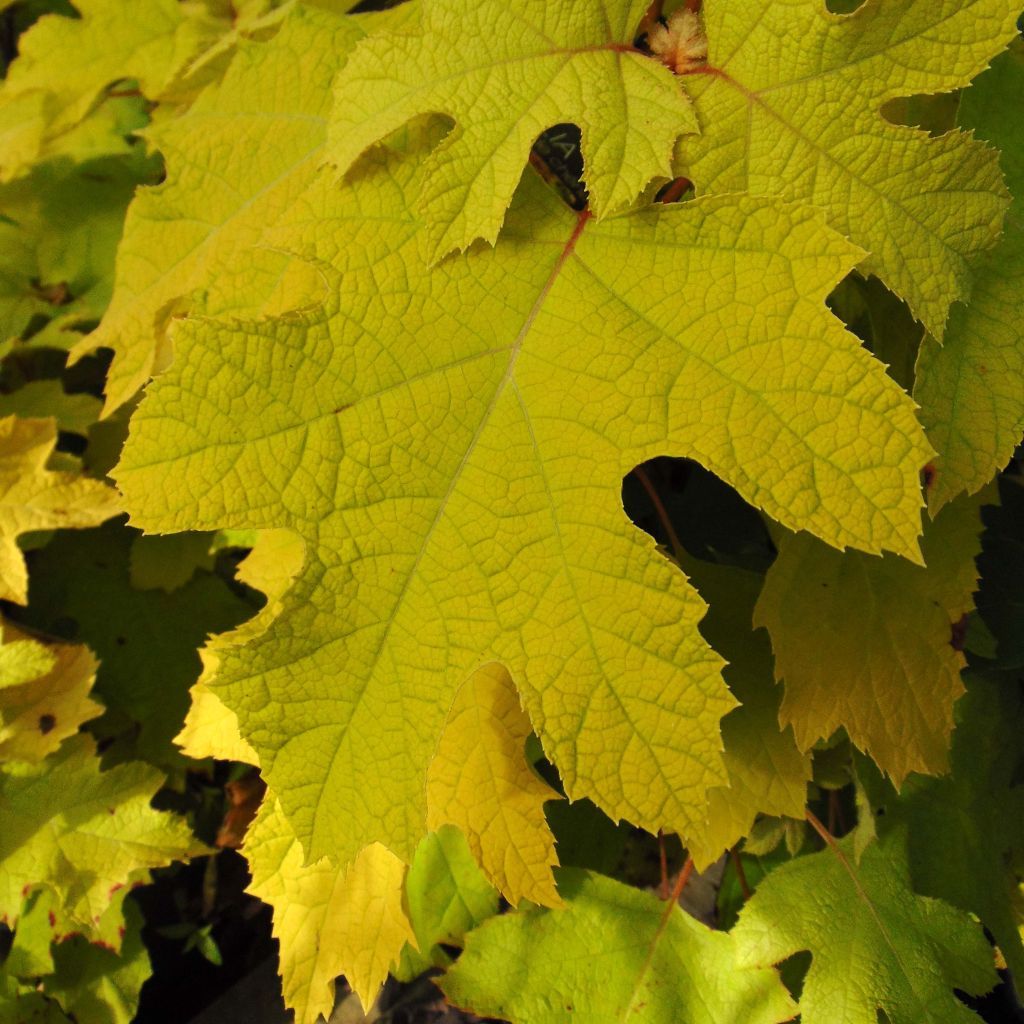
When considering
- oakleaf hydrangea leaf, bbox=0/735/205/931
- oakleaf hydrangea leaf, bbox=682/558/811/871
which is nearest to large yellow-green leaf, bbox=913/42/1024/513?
oakleaf hydrangea leaf, bbox=682/558/811/871

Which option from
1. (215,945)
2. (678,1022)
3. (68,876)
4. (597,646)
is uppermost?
(597,646)

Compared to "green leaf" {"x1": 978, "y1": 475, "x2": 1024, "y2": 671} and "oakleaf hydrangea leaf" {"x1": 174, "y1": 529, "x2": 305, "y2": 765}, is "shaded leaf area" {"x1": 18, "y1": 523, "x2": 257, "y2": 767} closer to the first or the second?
"oakleaf hydrangea leaf" {"x1": 174, "y1": 529, "x2": 305, "y2": 765}

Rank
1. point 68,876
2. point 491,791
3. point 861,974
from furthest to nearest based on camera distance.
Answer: point 68,876 → point 861,974 → point 491,791

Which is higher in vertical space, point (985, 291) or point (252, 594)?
point (985, 291)

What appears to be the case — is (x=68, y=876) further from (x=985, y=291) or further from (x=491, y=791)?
(x=985, y=291)

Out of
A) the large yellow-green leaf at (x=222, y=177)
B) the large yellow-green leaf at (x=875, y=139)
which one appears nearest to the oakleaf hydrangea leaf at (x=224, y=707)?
the large yellow-green leaf at (x=222, y=177)

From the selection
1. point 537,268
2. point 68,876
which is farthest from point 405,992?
point 537,268

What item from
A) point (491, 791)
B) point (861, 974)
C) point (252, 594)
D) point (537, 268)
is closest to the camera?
point (537, 268)
